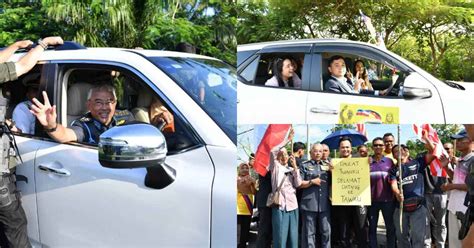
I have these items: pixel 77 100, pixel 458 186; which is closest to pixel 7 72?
pixel 77 100

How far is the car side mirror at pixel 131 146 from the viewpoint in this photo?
1.44 metres

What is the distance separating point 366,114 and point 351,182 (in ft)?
0.66

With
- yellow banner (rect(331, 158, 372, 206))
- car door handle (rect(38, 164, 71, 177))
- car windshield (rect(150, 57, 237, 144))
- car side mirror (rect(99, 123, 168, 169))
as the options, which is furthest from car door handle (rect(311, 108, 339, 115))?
car door handle (rect(38, 164, 71, 177))

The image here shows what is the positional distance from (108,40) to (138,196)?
48 cm

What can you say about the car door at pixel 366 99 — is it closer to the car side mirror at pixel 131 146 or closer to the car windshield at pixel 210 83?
the car windshield at pixel 210 83

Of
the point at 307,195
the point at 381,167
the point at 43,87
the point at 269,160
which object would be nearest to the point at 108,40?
the point at 43,87

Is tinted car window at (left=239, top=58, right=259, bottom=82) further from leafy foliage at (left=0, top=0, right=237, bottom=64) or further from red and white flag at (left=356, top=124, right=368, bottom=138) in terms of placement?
red and white flag at (left=356, top=124, right=368, bottom=138)

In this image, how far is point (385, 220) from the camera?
155cm

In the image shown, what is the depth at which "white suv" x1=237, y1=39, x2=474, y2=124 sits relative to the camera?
141 cm

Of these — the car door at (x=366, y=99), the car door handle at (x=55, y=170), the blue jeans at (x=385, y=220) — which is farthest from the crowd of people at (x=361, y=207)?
the car door handle at (x=55, y=170)

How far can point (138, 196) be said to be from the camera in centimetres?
160

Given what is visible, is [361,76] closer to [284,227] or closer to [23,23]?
[284,227]

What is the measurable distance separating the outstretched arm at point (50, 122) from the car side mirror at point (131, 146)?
360 mm

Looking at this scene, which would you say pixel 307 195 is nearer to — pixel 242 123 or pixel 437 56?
pixel 242 123
